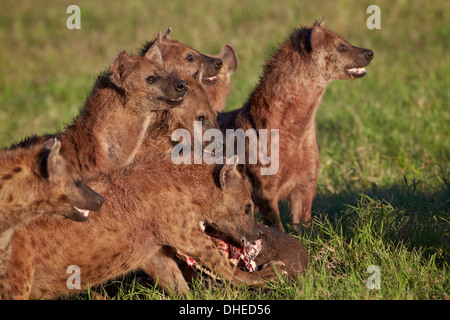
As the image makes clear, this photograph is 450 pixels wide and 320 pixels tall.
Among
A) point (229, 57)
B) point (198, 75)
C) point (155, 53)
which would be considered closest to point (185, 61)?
point (155, 53)

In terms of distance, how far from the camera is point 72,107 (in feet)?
39.3

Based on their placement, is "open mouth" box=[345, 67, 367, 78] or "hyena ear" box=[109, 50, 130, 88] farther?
"open mouth" box=[345, 67, 367, 78]

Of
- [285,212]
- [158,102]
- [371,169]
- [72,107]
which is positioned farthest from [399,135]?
[72,107]

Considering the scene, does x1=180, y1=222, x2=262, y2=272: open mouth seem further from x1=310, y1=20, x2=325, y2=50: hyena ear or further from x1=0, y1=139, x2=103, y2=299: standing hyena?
x1=310, y1=20, x2=325, y2=50: hyena ear

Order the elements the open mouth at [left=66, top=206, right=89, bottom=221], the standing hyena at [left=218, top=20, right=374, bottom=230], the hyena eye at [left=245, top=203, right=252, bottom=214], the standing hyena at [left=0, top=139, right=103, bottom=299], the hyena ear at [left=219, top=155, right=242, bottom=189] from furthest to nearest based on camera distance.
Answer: the standing hyena at [left=218, top=20, right=374, bottom=230] → the hyena eye at [left=245, top=203, right=252, bottom=214] → the hyena ear at [left=219, top=155, right=242, bottom=189] → the open mouth at [left=66, top=206, right=89, bottom=221] → the standing hyena at [left=0, top=139, right=103, bottom=299]

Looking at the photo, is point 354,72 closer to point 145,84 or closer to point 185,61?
point 185,61

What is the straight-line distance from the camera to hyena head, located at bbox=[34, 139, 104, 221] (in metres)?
4.32

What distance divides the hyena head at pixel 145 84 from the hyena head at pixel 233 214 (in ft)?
2.93

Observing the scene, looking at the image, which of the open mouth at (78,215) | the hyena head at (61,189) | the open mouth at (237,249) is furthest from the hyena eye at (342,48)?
the open mouth at (78,215)

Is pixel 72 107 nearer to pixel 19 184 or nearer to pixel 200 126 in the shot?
pixel 200 126

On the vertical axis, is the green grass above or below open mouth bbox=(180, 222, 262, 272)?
above

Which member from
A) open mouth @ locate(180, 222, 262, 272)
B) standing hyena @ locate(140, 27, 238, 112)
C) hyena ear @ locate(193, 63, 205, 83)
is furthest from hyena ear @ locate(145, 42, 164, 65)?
open mouth @ locate(180, 222, 262, 272)

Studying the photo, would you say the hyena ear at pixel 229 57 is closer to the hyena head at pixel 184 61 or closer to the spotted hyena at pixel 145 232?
the hyena head at pixel 184 61

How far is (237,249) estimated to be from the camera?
5.25 meters
